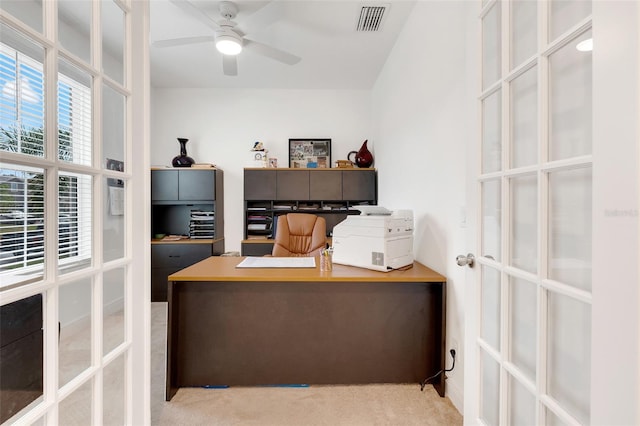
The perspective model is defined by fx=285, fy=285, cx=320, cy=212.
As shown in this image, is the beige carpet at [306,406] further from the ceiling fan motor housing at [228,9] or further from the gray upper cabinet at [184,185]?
the ceiling fan motor housing at [228,9]

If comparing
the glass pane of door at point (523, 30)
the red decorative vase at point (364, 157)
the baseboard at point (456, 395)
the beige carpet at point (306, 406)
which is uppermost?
the red decorative vase at point (364, 157)

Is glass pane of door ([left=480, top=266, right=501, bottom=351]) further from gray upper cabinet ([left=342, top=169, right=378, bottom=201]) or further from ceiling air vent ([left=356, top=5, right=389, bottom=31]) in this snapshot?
gray upper cabinet ([left=342, top=169, right=378, bottom=201])

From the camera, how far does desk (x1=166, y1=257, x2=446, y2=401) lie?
1.88m

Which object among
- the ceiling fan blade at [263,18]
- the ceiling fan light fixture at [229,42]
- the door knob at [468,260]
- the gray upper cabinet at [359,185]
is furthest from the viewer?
the gray upper cabinet at [359,185]

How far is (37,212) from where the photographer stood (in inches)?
29.8

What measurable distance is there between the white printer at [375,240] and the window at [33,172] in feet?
5.01

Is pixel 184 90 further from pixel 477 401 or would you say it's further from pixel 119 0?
pixel 477 401

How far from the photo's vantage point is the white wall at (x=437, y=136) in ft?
5.53

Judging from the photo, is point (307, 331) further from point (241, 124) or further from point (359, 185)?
point (241, 124)

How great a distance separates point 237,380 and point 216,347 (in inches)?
10.1

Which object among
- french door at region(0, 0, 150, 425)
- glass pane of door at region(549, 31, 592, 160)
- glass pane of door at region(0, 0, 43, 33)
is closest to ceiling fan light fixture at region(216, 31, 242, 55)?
french door at region(0, 0, 150, 425)

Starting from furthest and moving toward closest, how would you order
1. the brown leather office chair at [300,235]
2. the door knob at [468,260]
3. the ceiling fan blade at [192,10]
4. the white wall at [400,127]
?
the brown leather office chair at [300,235] < the ceiling fan blade at [192,10] < the white wall at [400,127] < the door knob at [468,260]

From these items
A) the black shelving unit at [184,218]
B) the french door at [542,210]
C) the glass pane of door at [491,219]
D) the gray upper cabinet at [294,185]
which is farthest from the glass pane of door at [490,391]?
the black shelving unit at [184,218]

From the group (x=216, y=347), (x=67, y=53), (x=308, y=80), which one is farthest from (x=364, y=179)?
(x=67, y=53)
